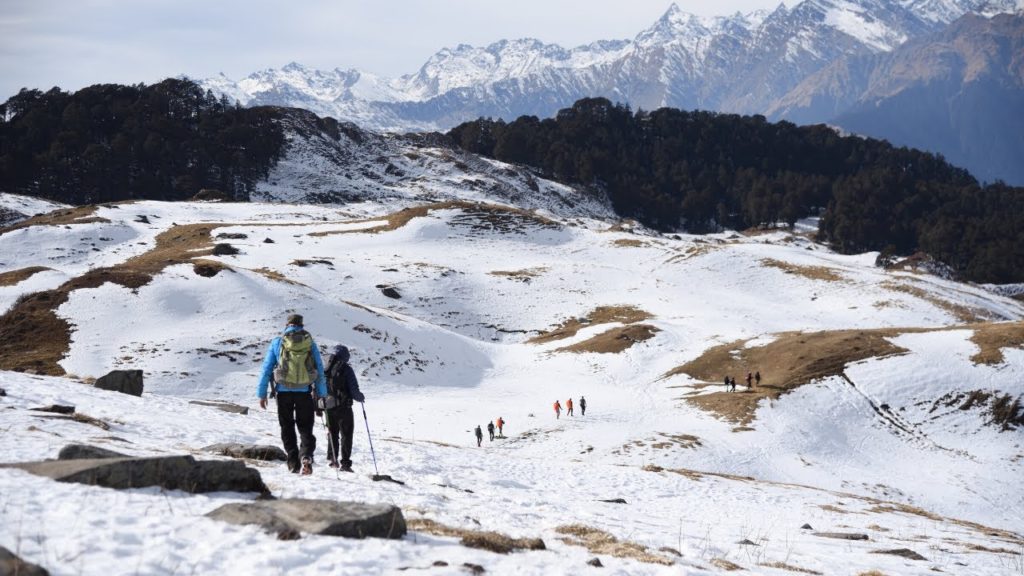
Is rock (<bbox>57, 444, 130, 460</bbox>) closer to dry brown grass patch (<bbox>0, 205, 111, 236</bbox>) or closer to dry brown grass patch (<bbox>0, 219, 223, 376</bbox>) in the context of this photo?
dry brown grass patch (<bbox>0, 219, 223, 376</bbox>)

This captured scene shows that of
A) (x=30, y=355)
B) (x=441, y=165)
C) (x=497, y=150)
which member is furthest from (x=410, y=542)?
(x=497, y=150)

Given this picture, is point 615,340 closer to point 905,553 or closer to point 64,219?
point 905,553

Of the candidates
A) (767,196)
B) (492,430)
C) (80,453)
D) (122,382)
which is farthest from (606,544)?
(767,196)

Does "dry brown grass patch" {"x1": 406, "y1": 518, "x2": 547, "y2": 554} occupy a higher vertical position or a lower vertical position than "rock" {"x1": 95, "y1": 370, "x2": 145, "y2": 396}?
higher

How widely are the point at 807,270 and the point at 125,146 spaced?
120457 millimetres

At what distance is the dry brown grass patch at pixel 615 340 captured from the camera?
55156 millimetres

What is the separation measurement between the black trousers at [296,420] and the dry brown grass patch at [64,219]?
7563 centimetres

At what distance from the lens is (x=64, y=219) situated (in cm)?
8019

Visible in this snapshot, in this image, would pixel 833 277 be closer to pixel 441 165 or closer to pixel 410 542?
pixel 410 542

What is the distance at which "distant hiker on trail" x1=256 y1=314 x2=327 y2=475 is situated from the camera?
12.2 meters

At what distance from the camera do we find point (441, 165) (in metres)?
156

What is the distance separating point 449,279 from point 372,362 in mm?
29404

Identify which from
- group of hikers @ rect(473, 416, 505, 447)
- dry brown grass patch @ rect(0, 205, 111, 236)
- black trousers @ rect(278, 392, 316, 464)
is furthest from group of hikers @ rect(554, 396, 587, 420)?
dry brown grass patch @ rect(0, 205, 111, 236)

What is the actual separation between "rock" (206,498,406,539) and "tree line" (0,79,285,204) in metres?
133
